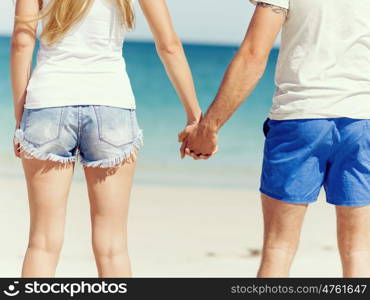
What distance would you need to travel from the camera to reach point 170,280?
11.5 ft

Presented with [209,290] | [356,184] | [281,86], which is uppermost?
[281,86]

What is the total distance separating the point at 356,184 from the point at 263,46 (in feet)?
2.00

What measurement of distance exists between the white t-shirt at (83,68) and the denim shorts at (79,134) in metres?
0.03

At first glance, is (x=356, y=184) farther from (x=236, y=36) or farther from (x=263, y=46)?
(x=236, y=36)

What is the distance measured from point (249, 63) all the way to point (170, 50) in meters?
0.41

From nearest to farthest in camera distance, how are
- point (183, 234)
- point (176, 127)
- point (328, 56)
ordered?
1. point (328, 56)
2. point (183, 234)
3. point (176, 127)

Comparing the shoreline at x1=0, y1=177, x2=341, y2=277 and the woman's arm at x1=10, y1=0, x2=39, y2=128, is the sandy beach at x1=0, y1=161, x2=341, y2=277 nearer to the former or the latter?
the shoreline at x1=0, y1=177, x2=341, y2=277

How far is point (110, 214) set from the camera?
3.30m

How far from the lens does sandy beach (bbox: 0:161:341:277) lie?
5.72m

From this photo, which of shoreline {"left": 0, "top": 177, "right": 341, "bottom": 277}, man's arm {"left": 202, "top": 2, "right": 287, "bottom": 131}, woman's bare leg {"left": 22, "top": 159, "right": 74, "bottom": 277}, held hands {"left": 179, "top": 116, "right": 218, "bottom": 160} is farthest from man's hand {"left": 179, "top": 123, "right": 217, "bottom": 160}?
shoreline {"left": 0, "top": 177, "right": 341, "bottom": 277}

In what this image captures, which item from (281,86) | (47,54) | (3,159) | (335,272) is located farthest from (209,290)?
(3,159)

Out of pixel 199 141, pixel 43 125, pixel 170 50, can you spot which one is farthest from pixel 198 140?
pixel 43 125

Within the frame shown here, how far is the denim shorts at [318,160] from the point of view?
3.06 metres

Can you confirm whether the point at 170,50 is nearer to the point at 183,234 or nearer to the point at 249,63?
the point at 249,63
